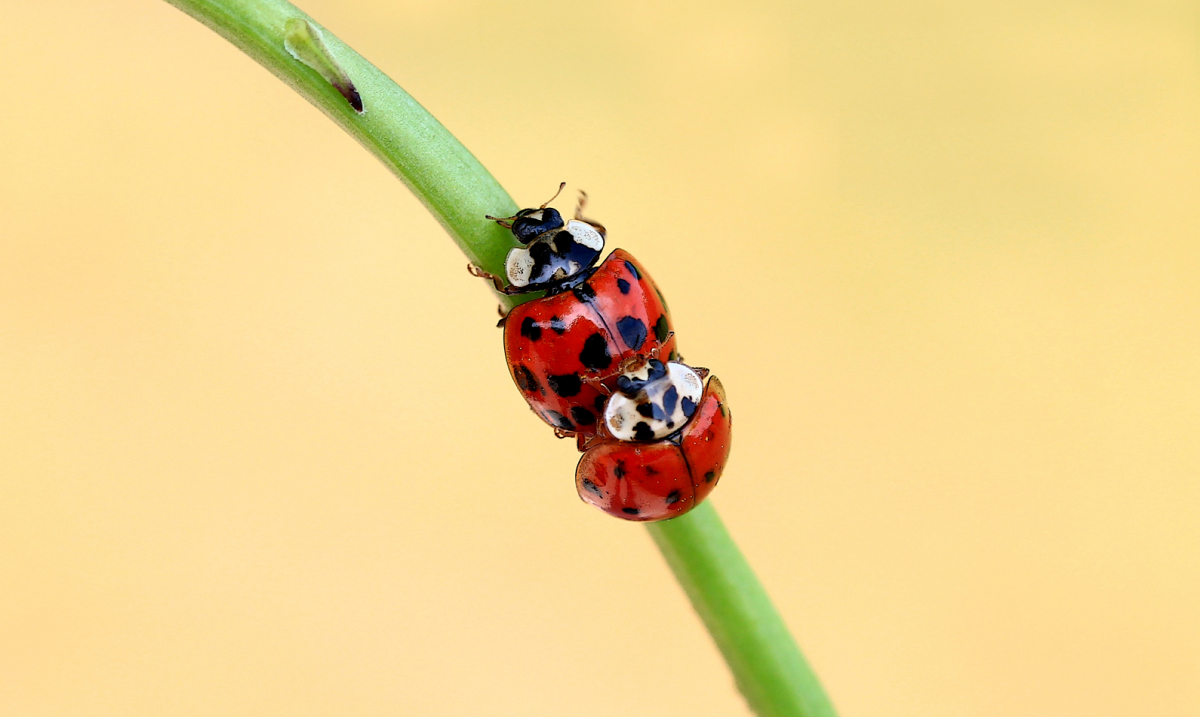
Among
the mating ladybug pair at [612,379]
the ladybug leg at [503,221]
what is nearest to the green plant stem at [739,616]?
the mating ladybug pair at [612,379]

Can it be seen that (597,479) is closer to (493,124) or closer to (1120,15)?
(493,124)

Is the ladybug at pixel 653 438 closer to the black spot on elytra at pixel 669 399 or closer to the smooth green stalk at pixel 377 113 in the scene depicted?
the black spot on elytra at pixel 669 399

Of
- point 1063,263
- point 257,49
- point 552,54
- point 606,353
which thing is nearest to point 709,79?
point 552,54

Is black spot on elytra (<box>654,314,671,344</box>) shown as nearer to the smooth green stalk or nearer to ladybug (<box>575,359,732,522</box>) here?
ladybug (<box>575,359,732,522</box>)

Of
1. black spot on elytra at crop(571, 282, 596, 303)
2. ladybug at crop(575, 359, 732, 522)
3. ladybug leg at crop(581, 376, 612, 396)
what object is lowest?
ladybug at crop(575, 359, 732, 522)

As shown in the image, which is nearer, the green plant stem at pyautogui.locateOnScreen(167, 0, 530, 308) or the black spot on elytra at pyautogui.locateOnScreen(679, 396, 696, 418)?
the green plant stem at pyautogui.locateOnScreen(167, 0, 530, 308)

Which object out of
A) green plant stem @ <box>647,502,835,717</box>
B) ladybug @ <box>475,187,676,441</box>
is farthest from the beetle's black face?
green plant stem @ <box>647,502,835,717</box>
